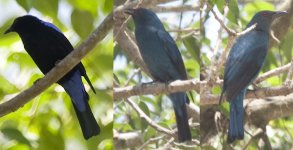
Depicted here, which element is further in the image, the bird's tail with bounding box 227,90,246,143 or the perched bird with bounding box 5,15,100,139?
the bird's tail with bounding box 227,90,246,143

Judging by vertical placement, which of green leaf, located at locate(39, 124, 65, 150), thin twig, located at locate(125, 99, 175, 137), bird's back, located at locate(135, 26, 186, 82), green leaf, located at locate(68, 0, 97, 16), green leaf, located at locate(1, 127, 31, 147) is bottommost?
thin twig, located at locate(125, 99, 175, 137)

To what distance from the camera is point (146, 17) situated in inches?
79.7

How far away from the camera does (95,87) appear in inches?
79.3

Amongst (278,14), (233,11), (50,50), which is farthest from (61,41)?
(278,14)

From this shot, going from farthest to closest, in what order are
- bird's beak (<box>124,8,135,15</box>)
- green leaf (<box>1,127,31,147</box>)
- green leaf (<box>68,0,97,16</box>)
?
bird's beak (<box>124,8,135,15</box>) < green leaf (<box>68,0,97,16</box>) < green leaf (<box>1,127,31,147</box>)

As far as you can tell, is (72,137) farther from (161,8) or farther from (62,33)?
(161,8)

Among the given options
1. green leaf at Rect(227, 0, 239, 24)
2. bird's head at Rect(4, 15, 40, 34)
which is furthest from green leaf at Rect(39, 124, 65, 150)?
green leaf at Rect(227, 0, 239, 24)

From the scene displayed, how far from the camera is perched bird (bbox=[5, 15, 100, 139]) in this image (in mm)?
1863

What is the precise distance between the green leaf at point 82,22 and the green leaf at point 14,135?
0.41 metres

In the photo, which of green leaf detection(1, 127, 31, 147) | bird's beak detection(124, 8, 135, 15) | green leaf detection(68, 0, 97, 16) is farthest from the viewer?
bird's beak detection(124, 8, 135, 15)

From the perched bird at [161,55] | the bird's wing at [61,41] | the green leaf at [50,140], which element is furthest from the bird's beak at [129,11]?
the green leaf at [50,140]

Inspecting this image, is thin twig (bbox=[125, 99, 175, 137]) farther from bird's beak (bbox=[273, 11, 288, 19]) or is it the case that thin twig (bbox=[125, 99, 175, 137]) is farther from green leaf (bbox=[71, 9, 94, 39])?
bird's beak (bbox=[273, 11, 288, 19])

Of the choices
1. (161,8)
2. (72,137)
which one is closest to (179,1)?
(161,8)

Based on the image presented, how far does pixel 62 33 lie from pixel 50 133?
0.35 metres
